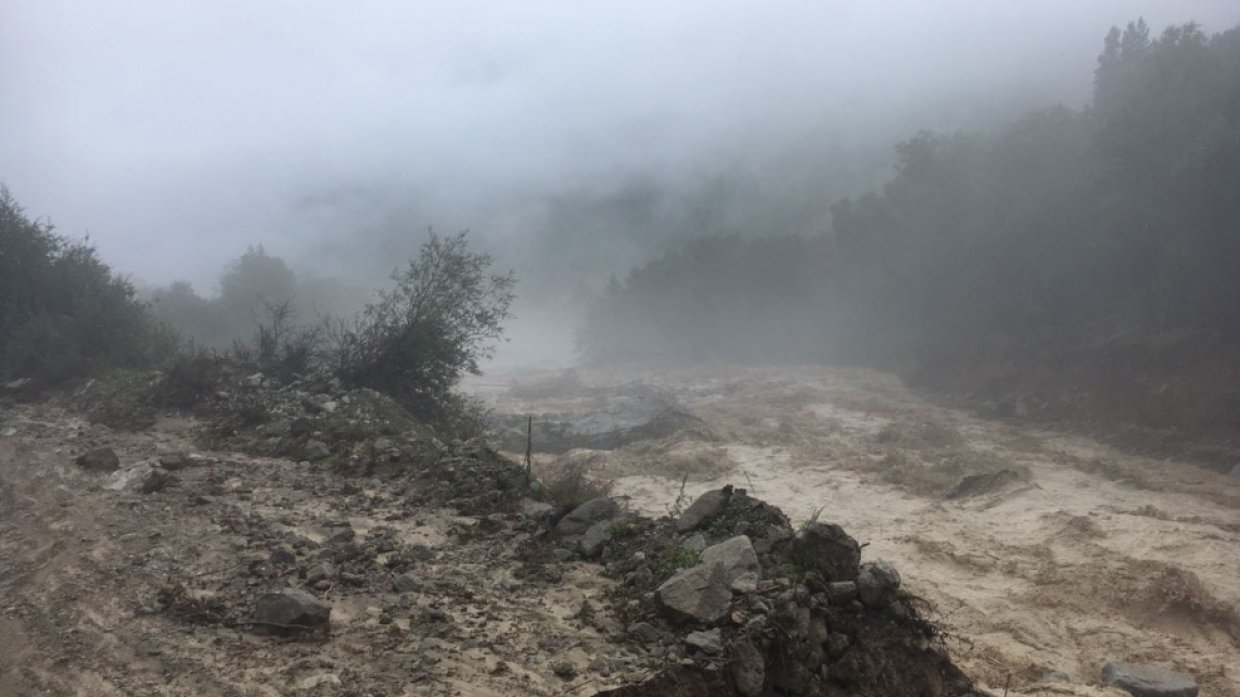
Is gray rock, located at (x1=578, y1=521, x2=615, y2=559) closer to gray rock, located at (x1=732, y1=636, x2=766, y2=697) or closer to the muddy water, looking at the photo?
the muddy water

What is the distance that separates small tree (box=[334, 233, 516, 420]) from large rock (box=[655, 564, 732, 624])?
33.7 ft

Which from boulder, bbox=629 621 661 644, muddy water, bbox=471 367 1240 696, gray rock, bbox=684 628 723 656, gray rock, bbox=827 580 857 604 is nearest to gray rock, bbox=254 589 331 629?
boulder, bbox=629 621 661 644

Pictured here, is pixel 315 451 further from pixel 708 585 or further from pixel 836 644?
pixel 836 644

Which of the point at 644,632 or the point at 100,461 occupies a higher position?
the point at 100,461

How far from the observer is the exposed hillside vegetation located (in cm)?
2209

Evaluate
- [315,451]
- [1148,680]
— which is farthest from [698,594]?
[315,451]

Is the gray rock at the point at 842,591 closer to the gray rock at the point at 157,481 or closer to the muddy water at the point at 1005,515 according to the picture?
the muddy water at the point at 1005,515

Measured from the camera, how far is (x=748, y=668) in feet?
15.9

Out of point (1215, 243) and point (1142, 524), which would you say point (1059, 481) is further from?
point (1215, 243)

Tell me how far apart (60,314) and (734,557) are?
19547 millimetres

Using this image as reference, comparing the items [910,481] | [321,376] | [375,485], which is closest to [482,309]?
[321,376]

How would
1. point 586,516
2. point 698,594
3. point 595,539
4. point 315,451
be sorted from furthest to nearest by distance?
1. point 315,451
2. point 586,516
3. point 595,539
4. point 698,594

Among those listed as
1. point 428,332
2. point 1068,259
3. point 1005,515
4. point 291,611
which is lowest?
point 1005,515

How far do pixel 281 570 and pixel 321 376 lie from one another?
9055 millimetres
